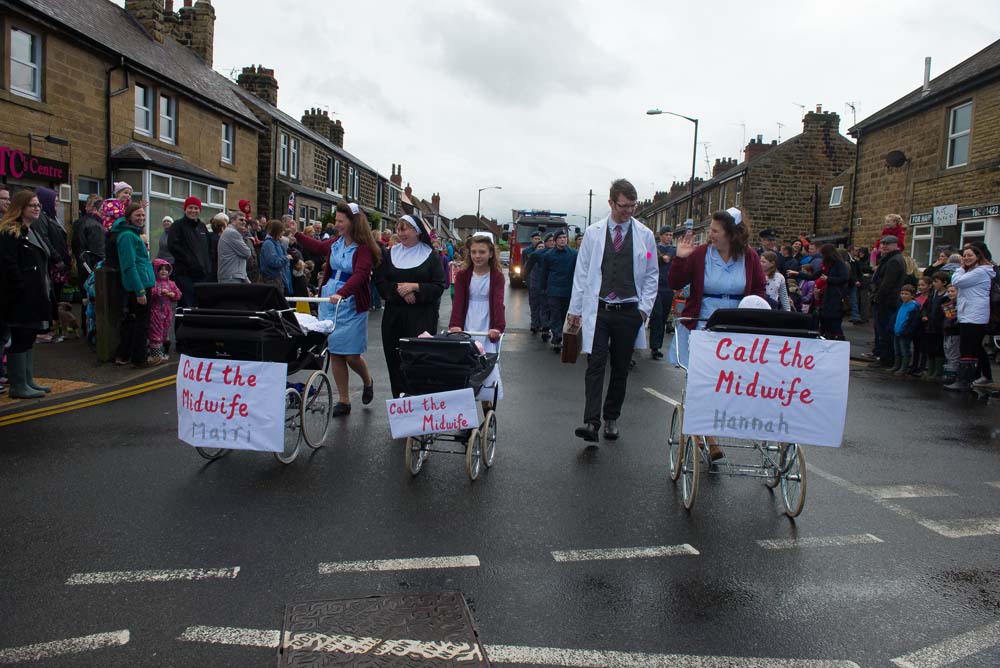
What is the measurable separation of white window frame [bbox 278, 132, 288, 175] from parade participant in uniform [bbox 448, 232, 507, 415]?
28190mm

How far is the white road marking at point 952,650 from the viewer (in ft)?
10.4

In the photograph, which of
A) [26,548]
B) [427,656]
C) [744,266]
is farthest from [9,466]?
[744,266]

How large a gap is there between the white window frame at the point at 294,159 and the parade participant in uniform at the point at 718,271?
30.5 meters

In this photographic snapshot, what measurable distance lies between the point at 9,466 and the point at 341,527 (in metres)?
2.81

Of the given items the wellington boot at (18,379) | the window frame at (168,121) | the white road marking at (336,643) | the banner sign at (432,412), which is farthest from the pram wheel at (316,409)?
the window frame at (168,121)

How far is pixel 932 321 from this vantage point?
36.4ft

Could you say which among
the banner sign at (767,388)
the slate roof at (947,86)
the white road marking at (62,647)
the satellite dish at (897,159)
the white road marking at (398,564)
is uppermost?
the slate roof at (947,86)

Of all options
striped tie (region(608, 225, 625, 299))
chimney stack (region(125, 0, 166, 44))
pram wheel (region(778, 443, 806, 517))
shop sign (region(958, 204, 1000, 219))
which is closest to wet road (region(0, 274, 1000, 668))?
pram wheel (region(778, 443, 806, 517))

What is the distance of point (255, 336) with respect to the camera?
5383 mm

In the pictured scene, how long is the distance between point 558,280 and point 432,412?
802cm

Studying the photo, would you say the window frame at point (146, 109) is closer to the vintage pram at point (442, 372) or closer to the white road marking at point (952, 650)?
the vintage pram at point (442, 372)

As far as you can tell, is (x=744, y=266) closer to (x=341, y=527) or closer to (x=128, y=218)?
(x=341, y=527)

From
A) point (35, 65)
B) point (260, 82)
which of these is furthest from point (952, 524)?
point (260, 82)

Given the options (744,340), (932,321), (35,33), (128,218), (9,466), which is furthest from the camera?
(35,33)
